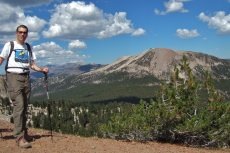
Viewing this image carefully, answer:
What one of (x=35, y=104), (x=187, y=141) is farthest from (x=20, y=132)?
(x=35, y=104)

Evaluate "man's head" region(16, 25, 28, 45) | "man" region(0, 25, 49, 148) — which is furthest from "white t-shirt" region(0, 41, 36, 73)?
"man's head" region(16, 25, 28, 45)

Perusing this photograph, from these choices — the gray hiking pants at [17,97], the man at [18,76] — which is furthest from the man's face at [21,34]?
the gray hiking pants at [17,97]

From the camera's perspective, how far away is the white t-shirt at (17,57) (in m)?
8.59

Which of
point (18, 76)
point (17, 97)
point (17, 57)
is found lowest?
point (17, 97)

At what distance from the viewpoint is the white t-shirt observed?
28.2ft

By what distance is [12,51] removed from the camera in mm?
8672

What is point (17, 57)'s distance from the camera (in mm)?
8789

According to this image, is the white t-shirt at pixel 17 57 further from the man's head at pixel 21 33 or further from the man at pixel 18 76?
the man's head at pixel 21 33

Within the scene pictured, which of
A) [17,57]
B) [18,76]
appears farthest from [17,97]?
[17,57]

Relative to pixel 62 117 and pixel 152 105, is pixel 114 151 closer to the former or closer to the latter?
pixel 152 105

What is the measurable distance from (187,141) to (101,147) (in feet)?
29.9

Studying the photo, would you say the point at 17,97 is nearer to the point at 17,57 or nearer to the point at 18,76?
the point at 18,76

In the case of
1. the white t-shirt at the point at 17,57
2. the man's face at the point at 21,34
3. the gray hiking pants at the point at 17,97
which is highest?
the man's face at the point at 21,34

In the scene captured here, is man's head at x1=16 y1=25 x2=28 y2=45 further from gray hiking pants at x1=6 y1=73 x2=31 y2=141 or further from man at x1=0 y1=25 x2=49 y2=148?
gray hiking pants at x1=6 y1=73 x2=31 y2=141
